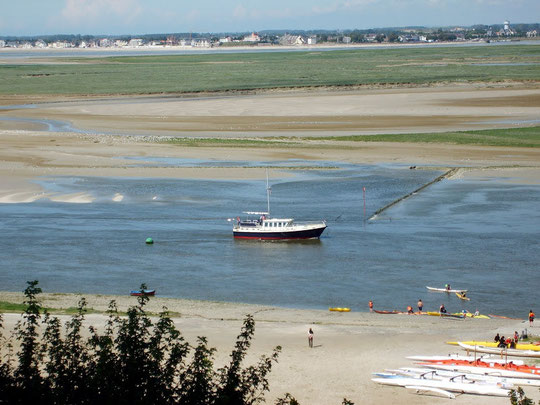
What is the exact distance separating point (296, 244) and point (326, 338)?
47.5 feet

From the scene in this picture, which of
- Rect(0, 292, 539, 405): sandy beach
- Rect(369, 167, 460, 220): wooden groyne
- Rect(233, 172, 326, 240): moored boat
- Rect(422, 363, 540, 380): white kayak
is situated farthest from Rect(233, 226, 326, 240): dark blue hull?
Rect(422, 363, 540, 380): white kayak

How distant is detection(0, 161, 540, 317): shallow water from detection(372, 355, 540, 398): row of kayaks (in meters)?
6.62

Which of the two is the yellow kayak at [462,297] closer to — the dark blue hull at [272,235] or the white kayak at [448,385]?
the white kayak at [448,385]

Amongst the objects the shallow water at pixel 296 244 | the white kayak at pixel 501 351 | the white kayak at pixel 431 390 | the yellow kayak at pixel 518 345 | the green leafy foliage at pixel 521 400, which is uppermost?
the shallow water at pixel 296 244

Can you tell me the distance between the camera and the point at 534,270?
1361 inches

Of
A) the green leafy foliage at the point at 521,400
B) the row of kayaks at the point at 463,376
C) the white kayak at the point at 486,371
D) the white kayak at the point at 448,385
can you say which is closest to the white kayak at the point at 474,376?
the row of kayaks at the point at 463,376

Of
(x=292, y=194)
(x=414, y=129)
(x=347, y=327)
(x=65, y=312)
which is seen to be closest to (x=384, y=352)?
(x=347, y=327)

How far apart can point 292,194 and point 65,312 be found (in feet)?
73.5

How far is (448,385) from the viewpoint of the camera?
883 inches

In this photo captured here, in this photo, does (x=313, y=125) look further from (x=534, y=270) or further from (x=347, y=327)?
(x=347, y=327)

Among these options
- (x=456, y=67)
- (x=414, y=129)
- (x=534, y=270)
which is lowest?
(x=534, y=270)

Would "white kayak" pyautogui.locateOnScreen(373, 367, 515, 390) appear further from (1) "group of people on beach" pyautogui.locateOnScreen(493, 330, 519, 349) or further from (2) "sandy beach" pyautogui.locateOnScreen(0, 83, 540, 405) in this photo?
(1) "group of people on beach" pyautogui.locateOnScreen(493, 330, 519, 349)

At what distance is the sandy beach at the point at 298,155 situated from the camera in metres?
24.8

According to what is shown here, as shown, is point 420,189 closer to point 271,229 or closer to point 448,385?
point 271,229
